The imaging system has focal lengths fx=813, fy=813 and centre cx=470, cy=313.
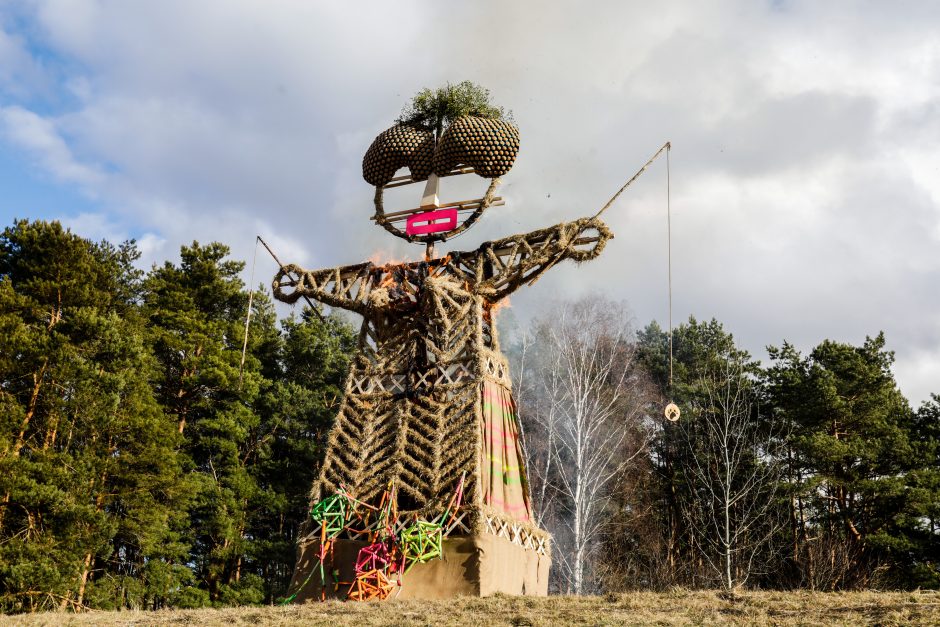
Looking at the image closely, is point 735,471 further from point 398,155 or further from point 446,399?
point 398,155

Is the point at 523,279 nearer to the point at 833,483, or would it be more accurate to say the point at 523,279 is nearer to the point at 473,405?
the point at 473,405

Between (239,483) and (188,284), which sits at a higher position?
(188,284)

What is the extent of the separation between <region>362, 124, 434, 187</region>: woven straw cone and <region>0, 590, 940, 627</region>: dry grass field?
8892 millimetres

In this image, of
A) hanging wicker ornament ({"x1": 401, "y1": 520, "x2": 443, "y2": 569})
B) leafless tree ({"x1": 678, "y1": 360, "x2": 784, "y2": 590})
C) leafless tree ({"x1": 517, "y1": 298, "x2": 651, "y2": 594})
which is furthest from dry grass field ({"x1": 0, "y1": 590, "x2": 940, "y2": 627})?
leafless tree ({"x1": 678, "y1": 360, "x2": 784, "y2": 590})

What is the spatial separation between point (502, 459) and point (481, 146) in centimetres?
618

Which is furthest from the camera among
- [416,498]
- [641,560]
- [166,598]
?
[641,560]

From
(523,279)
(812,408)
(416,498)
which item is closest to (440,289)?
(523,279)

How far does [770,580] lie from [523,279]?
18.8 metres

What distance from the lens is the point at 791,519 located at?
2861cm

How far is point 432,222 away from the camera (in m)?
16.5

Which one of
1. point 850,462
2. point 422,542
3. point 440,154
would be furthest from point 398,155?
point 850,462

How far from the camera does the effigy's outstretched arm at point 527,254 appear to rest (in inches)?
582

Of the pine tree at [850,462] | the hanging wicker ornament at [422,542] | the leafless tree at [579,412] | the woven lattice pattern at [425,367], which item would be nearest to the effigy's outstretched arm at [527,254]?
the woven lattice pattern at [425,367]

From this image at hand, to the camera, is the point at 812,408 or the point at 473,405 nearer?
the point at 473,405
